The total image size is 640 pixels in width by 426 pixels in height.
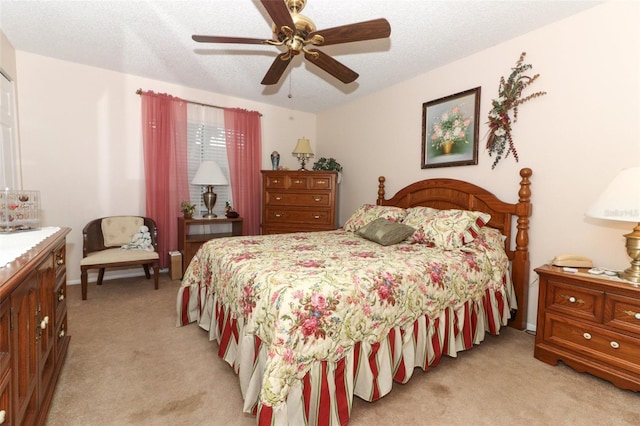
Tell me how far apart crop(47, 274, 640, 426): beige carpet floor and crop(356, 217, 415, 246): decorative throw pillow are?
3.19 feet

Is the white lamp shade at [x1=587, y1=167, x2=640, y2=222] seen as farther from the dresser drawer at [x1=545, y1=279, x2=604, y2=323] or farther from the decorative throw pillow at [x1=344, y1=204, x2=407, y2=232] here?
the decorative throw pillow at [x1=344, y1=204, x2=407, y2=232]

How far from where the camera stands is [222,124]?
4414 mm

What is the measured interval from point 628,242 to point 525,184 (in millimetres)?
835

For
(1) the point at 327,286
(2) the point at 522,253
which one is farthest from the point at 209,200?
(2) the point at 522,253

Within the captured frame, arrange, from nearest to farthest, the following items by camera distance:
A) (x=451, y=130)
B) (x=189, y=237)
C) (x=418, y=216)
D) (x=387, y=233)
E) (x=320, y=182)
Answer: (x=387, y=233) → (x=418, y=216) → (x=451, y=130) → (x=189, y=237) → (x=320, y=182)

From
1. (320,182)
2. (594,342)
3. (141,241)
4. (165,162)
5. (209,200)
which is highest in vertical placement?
(165,162)

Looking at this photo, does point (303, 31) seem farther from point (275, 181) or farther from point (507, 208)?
point (275, 181)

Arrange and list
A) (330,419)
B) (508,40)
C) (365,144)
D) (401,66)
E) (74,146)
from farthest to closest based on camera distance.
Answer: (365,144), (74,146), (401,66), (508,40), (330,419)

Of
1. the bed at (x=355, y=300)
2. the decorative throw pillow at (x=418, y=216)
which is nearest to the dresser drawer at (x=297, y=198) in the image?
the bed at (x=355, y=300)

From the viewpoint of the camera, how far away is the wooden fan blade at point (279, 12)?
5.09ft

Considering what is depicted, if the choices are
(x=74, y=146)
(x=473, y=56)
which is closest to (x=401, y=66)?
(x=473, y=56)

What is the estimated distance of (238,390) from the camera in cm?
177

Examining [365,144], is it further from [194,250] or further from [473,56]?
[194,250]

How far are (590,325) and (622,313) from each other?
18 centimetres
